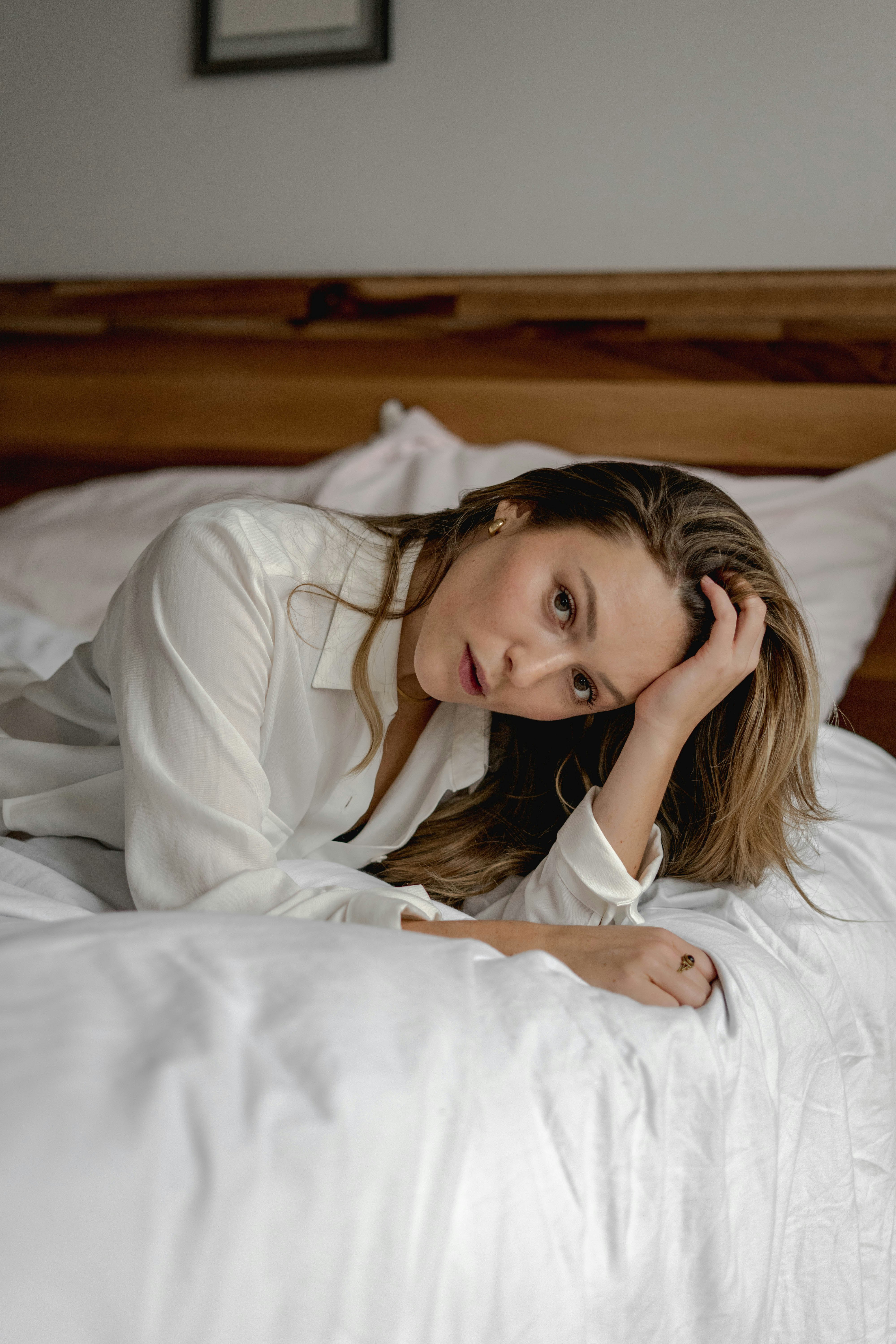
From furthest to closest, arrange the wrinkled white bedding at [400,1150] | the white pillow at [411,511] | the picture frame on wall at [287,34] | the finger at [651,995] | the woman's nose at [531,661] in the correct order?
the picture frame on wall at [287,34]
the white pillow at [411,511]
the woman's nose at [531,661]
the finger at [651,995]
the wrinkled white bedding at [400,1150]

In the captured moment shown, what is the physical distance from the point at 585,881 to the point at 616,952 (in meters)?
0.19

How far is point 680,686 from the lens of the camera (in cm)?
104

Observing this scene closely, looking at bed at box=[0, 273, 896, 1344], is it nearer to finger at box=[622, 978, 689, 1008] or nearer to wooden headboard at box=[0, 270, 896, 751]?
finger at box=[622, 978, 689, 1008]

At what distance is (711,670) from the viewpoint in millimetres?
1039

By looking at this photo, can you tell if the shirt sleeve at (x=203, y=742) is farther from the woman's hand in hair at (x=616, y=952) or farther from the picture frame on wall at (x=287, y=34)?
the picture frame on wall at (x=287, y=34)

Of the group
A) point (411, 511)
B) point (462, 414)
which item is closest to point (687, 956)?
point (411, 511)

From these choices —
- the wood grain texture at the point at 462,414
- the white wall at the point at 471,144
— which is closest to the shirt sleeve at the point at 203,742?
the wood grain texture at the point at 462,414

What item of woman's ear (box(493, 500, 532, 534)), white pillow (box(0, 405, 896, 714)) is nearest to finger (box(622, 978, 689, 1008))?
woman's ear (box(493, 500, 532, 534))

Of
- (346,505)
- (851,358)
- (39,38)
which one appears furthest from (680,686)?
(39,38)

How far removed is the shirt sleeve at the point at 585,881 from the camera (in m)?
1.07

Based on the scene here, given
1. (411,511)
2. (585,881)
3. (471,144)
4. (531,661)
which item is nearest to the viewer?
Answer: (531,661)

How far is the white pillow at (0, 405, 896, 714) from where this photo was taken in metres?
1.56

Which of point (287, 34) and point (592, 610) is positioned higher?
point (287, 34)

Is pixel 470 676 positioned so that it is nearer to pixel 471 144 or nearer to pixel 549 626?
pixel 549 626
